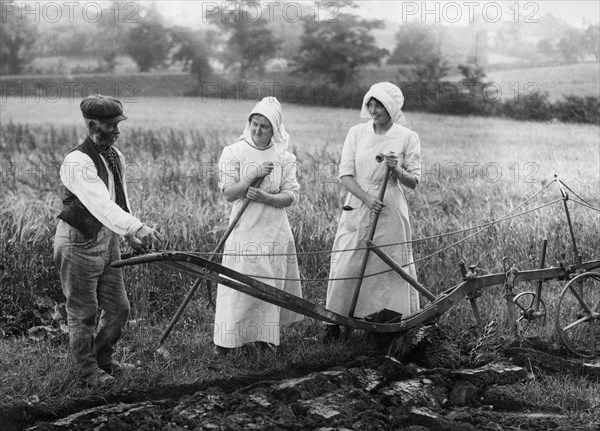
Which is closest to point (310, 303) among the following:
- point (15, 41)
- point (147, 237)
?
point (147, 237)

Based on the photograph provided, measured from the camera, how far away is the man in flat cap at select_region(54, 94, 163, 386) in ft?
15.4

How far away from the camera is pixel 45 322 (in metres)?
6.50

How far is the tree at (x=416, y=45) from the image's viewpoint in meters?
10.1

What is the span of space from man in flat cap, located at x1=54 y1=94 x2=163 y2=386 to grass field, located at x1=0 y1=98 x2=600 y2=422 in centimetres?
26

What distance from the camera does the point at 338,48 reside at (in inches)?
400

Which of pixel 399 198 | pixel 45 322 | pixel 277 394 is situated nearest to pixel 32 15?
pixel 45 322

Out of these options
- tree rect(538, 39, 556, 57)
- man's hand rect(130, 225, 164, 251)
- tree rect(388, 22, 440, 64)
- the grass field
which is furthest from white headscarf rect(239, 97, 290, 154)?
tree rect(538, 39, 556, 57)

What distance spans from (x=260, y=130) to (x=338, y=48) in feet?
16.0

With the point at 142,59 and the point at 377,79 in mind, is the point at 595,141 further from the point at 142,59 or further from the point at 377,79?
the point at 142,59

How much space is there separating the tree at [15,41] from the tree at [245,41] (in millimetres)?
2182

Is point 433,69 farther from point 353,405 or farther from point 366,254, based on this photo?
point 353,405

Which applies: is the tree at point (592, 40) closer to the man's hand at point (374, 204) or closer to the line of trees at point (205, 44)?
the line of trees at point (205, 44)

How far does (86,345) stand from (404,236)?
230cm

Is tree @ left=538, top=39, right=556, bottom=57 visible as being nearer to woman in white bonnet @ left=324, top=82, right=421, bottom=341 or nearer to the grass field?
the grass field
